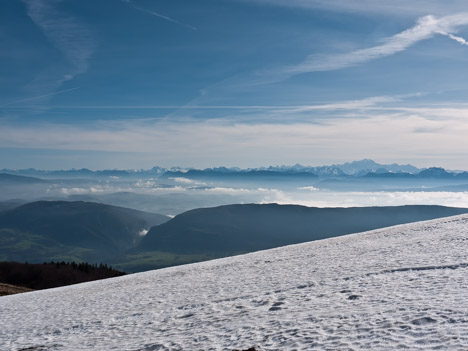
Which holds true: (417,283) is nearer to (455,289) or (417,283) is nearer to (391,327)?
(455,289)

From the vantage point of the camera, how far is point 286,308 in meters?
13.4

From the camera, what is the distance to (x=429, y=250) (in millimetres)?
21016

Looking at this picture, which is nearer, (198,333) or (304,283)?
(198,333)

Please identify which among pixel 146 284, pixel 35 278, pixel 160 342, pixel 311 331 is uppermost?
pixel 311 331

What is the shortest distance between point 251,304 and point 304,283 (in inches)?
135

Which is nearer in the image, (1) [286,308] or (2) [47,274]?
(1) [286,308]

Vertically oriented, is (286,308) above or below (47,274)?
above

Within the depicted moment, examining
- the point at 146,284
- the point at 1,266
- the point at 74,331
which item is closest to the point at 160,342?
the point at 74,331

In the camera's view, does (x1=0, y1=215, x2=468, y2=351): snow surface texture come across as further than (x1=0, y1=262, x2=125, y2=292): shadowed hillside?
No

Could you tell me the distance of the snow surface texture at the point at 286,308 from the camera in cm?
969

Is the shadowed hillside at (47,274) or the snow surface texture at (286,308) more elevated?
the snow surface texture at (286,308)

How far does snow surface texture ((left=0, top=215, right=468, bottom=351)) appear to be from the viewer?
969 cm

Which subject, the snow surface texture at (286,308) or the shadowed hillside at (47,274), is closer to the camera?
the snow surface texture at (286,308)

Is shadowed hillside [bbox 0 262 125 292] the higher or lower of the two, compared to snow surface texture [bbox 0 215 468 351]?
lower
